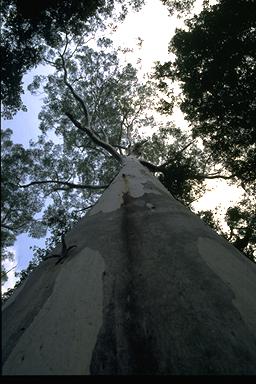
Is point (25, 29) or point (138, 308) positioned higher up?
point (25, 29)

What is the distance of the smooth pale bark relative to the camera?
61.5 inches

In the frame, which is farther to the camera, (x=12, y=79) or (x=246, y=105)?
(x=246, y=105)

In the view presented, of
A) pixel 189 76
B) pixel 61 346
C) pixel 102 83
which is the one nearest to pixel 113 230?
pixel 61 346

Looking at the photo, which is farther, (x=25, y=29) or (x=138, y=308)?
(x=25, y=29)

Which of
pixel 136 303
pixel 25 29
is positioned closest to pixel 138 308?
pixel 136 303

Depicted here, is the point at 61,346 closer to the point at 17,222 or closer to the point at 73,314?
the point at 73,314

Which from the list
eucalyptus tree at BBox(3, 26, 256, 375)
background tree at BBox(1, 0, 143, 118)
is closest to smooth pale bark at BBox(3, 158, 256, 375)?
eucalyptus tree at BBox(3, 26, 256, 375)

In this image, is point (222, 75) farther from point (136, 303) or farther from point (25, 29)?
point (136, 303)

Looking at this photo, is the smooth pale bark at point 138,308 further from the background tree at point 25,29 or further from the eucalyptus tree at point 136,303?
the background tree at point 25,29

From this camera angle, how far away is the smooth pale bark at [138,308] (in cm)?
156

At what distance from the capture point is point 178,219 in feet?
10.3

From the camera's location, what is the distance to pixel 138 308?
1932mm

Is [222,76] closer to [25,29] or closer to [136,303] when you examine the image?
[25,29]

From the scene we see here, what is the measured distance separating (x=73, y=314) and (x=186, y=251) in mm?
956
